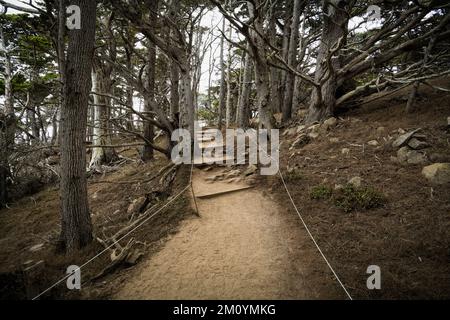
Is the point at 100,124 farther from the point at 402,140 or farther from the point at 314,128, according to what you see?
the point at 402,140

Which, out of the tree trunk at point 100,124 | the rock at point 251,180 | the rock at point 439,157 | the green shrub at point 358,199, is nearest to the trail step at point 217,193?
the rock at point 251,180

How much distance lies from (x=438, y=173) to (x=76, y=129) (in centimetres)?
647

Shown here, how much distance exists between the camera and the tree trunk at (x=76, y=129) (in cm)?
385

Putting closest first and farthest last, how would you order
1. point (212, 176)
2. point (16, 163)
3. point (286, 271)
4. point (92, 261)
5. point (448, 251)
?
point (448, 251)
point (286, 271)
point (92, 261)
point (212, 176)
point (16, 163)

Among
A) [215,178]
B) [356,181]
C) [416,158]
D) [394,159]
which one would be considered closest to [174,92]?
[215,178]

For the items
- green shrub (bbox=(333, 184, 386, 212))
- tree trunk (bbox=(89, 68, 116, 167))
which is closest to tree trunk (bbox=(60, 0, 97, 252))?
green shrub (bbox=(333, 184, 386, 212))

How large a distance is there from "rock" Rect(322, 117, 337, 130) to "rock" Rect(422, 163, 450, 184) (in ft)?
11.3

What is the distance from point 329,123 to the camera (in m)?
7.59

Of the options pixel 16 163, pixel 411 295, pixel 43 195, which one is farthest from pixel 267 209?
pixel 16 163

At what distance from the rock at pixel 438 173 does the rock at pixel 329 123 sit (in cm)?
346

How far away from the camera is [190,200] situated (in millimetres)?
5461

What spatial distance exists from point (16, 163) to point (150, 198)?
23.4ft

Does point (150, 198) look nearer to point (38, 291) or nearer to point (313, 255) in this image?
point (38, 291)

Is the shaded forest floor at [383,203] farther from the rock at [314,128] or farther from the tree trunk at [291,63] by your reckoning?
the tree trunk at [291,63]
